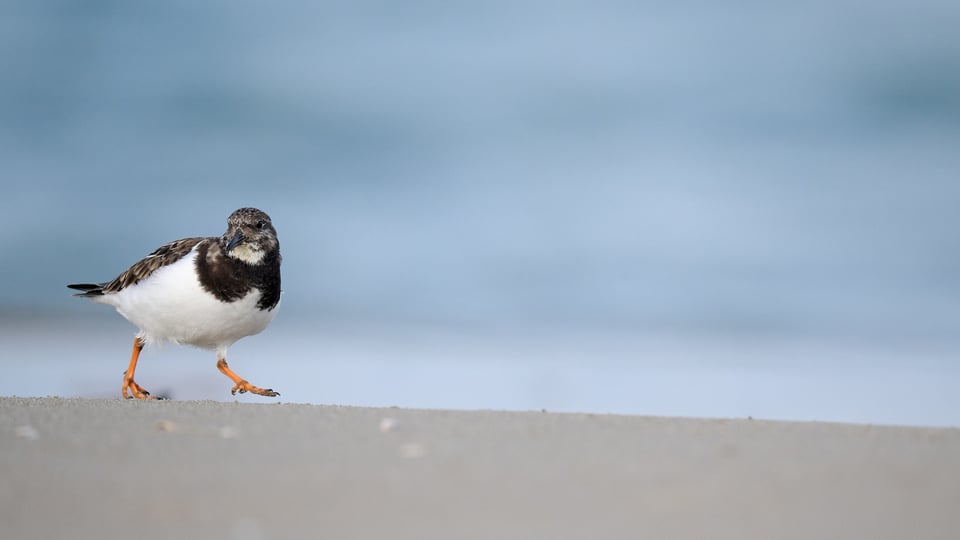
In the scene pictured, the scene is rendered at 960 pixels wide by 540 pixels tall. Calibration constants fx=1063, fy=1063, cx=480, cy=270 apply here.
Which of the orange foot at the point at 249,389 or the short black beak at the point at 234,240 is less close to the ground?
the short black beak at the point at 234,240

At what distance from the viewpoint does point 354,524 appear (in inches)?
101

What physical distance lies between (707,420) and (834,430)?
1.67 feet

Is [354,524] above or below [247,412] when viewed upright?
below

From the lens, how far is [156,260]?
6383 mm

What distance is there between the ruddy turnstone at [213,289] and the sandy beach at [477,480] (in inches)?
79.6

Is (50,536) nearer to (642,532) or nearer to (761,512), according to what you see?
(642,532)

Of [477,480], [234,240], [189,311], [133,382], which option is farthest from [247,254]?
[477,480]

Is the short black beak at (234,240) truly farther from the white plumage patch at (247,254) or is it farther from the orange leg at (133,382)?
the orange leg at (133,382)

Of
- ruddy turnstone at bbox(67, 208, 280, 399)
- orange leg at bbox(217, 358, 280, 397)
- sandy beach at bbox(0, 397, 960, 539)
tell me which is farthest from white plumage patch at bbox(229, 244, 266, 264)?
sandy beach at bbox(0, 397, 960, 539)

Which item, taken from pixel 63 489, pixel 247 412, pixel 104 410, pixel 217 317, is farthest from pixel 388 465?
pixel 217 317

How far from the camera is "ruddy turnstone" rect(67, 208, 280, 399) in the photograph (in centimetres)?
604

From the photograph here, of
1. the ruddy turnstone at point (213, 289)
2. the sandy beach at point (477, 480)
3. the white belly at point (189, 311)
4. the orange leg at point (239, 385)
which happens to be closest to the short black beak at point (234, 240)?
the ruddy turnstone at point (213, 289)

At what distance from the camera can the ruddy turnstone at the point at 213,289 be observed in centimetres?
604

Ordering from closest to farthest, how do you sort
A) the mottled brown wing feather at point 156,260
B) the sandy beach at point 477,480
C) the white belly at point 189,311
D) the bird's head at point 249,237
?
the sandy beach at point 477,480 → the white belly at point 189,311 → the bird's head at point 249,237 → the mottled brown wing feather at point 156,260
